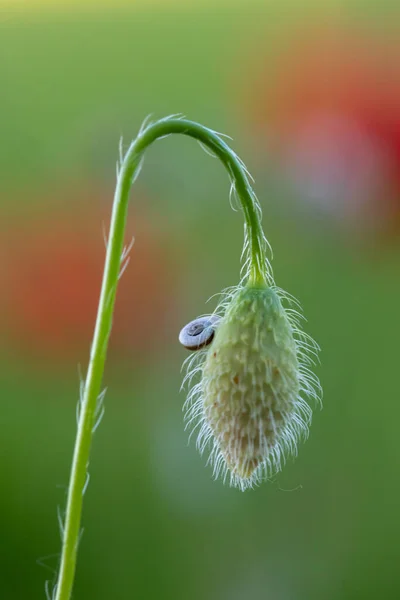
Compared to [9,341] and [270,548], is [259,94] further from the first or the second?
[270,548]

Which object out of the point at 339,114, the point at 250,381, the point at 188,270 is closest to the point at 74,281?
the point at 188,270

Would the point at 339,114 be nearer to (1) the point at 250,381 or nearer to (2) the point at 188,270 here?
(2) the point at 188,270

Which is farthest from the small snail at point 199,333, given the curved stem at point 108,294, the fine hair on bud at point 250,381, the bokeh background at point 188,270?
the bokeh background at point 188,270

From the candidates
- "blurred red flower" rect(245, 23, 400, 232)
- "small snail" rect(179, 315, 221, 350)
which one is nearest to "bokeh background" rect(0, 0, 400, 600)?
"blurred red flower" rect(245, 23, 400, 232)

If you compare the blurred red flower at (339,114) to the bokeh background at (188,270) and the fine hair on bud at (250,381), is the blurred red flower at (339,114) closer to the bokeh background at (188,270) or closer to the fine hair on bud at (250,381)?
the bokeh background at (188,270)

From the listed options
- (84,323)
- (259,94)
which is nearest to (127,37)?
(259,94)

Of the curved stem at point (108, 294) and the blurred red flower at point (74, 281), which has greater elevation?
the blurred red flower at point (74, 281)

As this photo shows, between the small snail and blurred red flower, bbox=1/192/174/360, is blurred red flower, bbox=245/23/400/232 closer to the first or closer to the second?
blurred red flower, bbox=1/192/174/360
